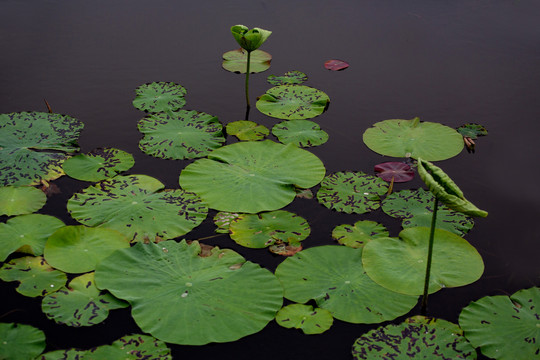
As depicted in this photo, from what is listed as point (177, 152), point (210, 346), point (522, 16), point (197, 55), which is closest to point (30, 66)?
point (197, 55)

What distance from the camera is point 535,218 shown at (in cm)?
362

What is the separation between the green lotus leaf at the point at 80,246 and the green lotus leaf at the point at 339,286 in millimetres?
919

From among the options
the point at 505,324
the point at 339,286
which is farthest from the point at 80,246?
the point at 505,324

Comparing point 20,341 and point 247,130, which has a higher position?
point 247,130

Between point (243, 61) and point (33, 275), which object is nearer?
point (33, 275)

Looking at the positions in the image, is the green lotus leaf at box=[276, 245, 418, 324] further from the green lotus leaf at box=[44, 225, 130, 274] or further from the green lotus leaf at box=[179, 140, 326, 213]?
the green lotus leaf at box=[44, 225, 130, 274]

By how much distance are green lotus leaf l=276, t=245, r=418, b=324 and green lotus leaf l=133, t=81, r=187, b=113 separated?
1796 millimetres

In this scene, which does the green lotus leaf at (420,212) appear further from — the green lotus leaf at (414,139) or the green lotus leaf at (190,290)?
the green lotus leaf at (190,290)

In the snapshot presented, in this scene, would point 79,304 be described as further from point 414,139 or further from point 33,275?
point 414,139

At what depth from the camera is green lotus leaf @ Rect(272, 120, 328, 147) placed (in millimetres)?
4164

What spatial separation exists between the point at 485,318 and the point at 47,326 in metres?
2.05

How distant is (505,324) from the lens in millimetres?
2852

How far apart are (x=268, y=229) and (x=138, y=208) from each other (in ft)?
2.52

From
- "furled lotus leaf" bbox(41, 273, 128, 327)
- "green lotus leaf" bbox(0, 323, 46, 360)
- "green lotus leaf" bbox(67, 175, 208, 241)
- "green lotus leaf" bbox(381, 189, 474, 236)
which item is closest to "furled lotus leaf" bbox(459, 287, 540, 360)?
"green lotus leaf" bbox(381, 189, 474, 236)
